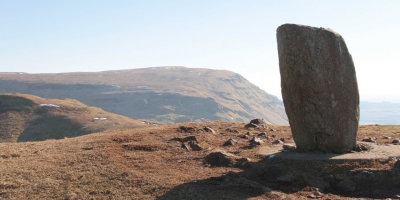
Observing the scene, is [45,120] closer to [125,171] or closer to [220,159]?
[125,171]

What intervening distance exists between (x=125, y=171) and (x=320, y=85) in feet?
31.5

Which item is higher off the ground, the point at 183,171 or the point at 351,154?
the point at 351,154

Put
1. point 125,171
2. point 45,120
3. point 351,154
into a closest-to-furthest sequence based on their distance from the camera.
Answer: point 125,171 < point 351,154 < point 45,120

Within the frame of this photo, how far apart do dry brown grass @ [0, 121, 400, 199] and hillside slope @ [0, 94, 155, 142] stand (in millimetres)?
89169

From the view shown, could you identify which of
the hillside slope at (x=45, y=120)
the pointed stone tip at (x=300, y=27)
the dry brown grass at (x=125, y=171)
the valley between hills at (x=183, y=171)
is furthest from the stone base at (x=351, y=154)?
the hillside slope at (x=45, y=120)

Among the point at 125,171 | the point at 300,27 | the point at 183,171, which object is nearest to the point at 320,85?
the point at 300,27

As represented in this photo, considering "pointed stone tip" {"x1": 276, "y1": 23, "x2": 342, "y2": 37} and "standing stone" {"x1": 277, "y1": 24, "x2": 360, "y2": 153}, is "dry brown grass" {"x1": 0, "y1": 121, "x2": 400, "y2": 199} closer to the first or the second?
"standing stone" {"x1": 277, "y1": 24, "x2": 360, "y2": 153}

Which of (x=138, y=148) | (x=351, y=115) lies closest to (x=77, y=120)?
(x=138, y=148)

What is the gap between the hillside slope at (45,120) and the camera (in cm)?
10150

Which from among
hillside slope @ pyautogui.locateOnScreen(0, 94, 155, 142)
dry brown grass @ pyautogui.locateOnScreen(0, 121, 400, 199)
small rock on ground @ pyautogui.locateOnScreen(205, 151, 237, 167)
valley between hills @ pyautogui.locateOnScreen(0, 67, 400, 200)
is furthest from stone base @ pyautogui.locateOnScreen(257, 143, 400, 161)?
hillside slope @ pyautogui.locateOnScreen(0, 94, 155, 142)

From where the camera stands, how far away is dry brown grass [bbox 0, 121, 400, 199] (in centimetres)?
1195

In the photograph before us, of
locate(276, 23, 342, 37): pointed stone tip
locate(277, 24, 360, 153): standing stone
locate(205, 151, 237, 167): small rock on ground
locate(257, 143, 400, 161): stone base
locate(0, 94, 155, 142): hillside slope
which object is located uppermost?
locate(276, 23, 342, 37): pointed stone tip

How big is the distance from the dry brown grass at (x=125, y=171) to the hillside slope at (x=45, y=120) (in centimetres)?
8917

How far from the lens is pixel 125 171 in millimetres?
14148
